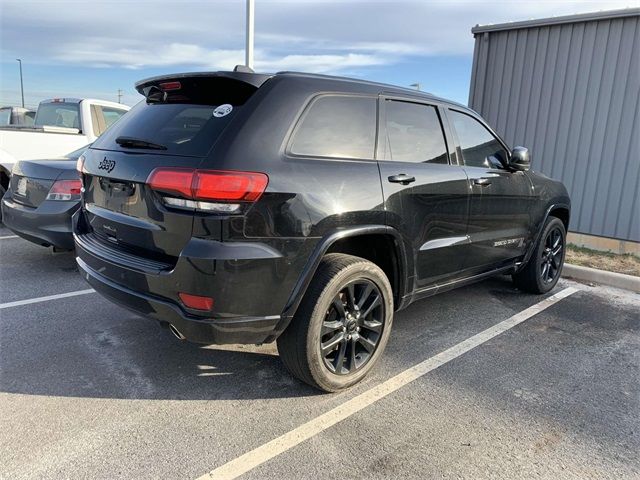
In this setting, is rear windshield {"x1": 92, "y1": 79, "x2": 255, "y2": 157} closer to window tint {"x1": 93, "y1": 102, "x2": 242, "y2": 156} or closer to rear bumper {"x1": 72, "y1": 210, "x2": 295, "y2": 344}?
window tint {"x1": 93, "y1": 102, "x2": 242, "y2": 156}

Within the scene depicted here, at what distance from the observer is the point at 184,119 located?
2936mm

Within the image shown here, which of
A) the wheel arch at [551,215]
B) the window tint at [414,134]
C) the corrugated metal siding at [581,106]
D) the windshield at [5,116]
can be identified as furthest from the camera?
the windshield at [5,116]

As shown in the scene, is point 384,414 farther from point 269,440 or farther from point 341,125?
point 341,125

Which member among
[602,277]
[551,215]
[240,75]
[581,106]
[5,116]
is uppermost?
[581,106]

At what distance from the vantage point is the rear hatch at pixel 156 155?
263 centimetres

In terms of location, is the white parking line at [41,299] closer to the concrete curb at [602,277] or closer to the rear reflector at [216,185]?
the rear reflector at [216,185]

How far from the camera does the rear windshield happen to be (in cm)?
272

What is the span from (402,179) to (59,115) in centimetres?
732

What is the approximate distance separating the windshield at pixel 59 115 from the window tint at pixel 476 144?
634cm

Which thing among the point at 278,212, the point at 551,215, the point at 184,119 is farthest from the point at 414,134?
the point at 551,215

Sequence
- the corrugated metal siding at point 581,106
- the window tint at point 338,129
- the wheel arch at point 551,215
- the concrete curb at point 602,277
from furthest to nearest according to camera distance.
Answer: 1. the corrugated metal siding at point 581,106
2. the concrete curb at point 602,277
3. the wheel arch at point 551,215
4. the window tint at point 338,129

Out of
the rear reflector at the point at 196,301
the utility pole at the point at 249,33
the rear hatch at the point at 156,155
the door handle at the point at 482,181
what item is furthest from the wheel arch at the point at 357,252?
the utility pole at the point at 249,33

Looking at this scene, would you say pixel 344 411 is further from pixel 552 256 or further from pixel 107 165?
pixel 552 256

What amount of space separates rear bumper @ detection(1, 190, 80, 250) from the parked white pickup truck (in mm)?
2370
